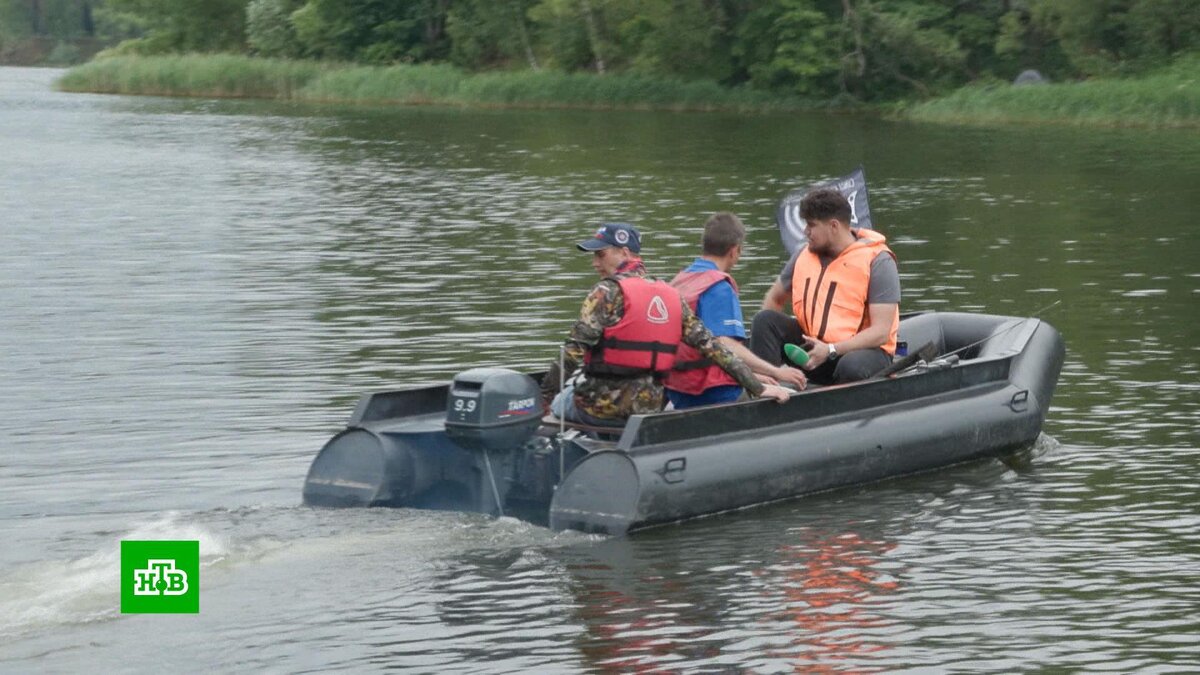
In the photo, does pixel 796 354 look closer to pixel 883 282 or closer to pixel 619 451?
pixel 883 282

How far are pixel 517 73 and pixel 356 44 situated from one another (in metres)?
12.6

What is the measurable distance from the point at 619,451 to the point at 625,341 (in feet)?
1.84

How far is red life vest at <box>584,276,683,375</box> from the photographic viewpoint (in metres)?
8.84

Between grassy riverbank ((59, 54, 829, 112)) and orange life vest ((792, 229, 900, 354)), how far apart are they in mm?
43037

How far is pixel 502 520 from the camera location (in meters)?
8.84

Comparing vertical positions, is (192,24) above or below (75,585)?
above

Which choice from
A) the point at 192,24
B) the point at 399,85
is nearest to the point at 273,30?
the point at 192,24

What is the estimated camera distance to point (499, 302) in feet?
54.4

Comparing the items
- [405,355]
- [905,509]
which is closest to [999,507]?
[905,509]

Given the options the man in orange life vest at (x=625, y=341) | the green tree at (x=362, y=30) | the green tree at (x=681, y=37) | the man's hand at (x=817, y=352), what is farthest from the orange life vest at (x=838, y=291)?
the green tree at (x=362, y=30)

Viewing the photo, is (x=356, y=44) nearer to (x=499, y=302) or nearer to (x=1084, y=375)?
(x=499, y=302)

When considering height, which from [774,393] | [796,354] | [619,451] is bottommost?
[619,451]

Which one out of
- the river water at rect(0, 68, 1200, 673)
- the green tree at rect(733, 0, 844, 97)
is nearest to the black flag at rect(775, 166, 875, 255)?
the river water at rect(0, 68, 1200, 673)

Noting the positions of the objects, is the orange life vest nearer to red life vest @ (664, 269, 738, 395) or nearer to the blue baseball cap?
red life vest @ (664, 269, 738, 395)
